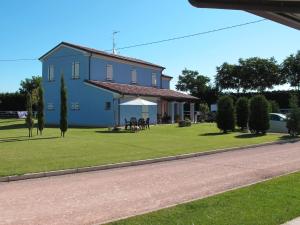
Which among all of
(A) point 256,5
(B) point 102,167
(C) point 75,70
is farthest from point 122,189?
(C) point 75,70

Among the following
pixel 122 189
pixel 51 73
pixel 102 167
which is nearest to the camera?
pixel 122 189

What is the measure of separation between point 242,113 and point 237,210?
2641cm

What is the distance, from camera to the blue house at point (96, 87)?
127ft

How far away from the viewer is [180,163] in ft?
52.7

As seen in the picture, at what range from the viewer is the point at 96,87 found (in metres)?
39.3

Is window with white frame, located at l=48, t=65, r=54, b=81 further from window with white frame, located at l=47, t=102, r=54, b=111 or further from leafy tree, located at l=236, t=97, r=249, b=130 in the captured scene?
leafy tree, located at l=236, t=97, r=249, b=130

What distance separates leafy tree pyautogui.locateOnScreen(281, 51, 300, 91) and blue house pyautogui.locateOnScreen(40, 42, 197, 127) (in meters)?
27.1

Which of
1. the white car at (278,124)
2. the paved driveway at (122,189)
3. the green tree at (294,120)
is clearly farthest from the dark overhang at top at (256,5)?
the white car at (278,124)

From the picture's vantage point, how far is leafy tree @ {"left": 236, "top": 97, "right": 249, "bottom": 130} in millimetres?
33625

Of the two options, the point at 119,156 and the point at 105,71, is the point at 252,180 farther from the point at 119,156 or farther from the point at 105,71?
the point at 105,71

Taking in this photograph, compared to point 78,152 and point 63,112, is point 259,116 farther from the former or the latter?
point 78,152

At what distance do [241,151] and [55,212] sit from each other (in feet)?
44.4

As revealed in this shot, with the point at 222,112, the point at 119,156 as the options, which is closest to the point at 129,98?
the point at 222,112

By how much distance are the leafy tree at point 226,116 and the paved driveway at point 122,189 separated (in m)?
Result: 14.9
